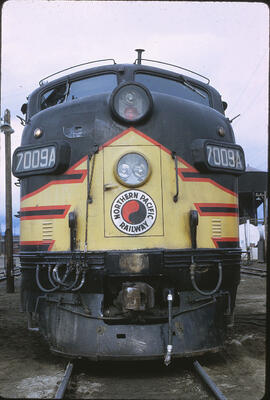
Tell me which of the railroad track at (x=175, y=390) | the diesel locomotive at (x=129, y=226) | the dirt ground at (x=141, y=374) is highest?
the diesel locomotive at (x=129, y=226)

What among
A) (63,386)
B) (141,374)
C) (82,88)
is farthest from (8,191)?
(63,386)

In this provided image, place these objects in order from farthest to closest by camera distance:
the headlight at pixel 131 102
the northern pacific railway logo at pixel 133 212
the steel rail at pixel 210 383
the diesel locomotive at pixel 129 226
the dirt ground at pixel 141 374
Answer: the headlight at pixel 131 102 < the northern pacific railway logo at pixel 133 212 < the diesel locomotive at pixel 129 226 < the dirt ground at pixel 141 374 < the steel rail at pixel 210 383

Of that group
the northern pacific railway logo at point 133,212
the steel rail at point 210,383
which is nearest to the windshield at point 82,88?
the northern pacific railway logo at point 133,212

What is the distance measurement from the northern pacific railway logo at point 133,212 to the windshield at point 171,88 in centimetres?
156

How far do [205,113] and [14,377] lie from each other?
3.40 meters

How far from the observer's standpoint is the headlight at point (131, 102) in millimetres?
4410

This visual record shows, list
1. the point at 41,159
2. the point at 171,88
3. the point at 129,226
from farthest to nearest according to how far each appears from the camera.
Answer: the point at 171,88 → the point at 41,159 → the point at 129,226

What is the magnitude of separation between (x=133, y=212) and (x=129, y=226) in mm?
143

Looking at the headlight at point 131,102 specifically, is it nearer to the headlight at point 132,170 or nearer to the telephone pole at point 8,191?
the headlight at point 132,170

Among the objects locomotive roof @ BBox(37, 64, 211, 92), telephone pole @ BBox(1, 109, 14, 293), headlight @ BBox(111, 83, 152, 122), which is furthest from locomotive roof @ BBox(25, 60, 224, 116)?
telephone pole @ BBox(1, 109, 14, 293)

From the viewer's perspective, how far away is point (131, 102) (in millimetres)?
4422

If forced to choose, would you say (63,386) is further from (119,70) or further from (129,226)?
(119,70)

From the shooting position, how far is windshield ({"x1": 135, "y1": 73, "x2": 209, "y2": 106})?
202 inches

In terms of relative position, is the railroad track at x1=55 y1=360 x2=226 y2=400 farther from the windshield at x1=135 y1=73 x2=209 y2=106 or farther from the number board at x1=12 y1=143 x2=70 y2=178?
the windshield at x1=135 y1=73 x2=209 y2=106
